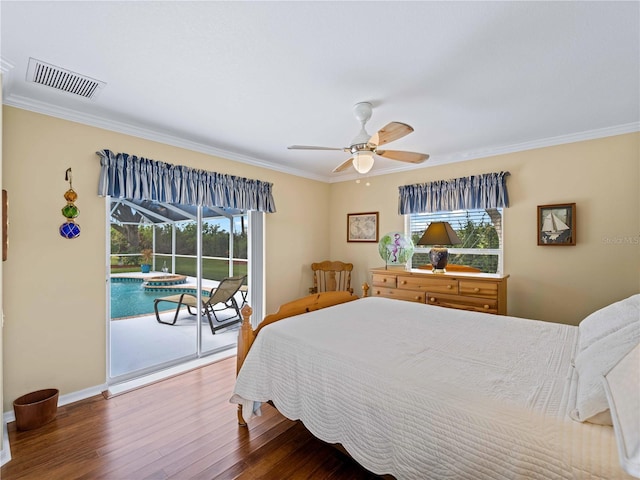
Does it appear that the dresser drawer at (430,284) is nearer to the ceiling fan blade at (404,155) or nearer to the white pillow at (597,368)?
the ceiling fan blade at (404,155)

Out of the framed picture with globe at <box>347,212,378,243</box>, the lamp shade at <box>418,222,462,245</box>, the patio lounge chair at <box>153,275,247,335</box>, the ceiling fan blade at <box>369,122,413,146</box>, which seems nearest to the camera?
the ceiling fan blade at <box>369,122,413,146</box>

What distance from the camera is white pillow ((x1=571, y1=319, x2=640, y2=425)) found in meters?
1.02

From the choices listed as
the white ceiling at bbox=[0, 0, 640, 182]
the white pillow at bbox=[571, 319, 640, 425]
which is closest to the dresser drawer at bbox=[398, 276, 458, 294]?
the white ceiling at bbox=[0, 0, 640, 182]

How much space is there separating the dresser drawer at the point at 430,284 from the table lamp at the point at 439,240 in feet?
0.72

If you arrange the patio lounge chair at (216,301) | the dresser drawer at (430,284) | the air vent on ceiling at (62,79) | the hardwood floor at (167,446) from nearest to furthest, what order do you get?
the hardwood floor at (167,446)
the air vent on ceiling at (62,79)
the dresser drawer at (430,284)
the patio lounge chair at (216,301)

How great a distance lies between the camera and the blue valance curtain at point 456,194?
341 centimetres

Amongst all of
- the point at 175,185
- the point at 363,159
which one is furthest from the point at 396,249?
the point at 175,185

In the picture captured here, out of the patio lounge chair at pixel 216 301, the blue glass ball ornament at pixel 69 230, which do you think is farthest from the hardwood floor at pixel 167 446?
the blue glass ball ornament at pixel 69 230

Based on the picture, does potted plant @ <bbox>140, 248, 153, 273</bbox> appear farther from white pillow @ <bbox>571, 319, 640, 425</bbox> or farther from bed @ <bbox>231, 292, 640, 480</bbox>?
white pillow @ <bbox>571, 319, 640, 425</bbox>

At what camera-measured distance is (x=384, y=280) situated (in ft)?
12.4

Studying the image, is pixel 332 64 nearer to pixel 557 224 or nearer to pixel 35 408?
pixel 557 224

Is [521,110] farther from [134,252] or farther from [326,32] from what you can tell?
[134,252]

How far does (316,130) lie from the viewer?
293cm

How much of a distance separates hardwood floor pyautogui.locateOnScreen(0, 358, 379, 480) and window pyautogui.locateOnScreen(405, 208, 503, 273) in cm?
279
